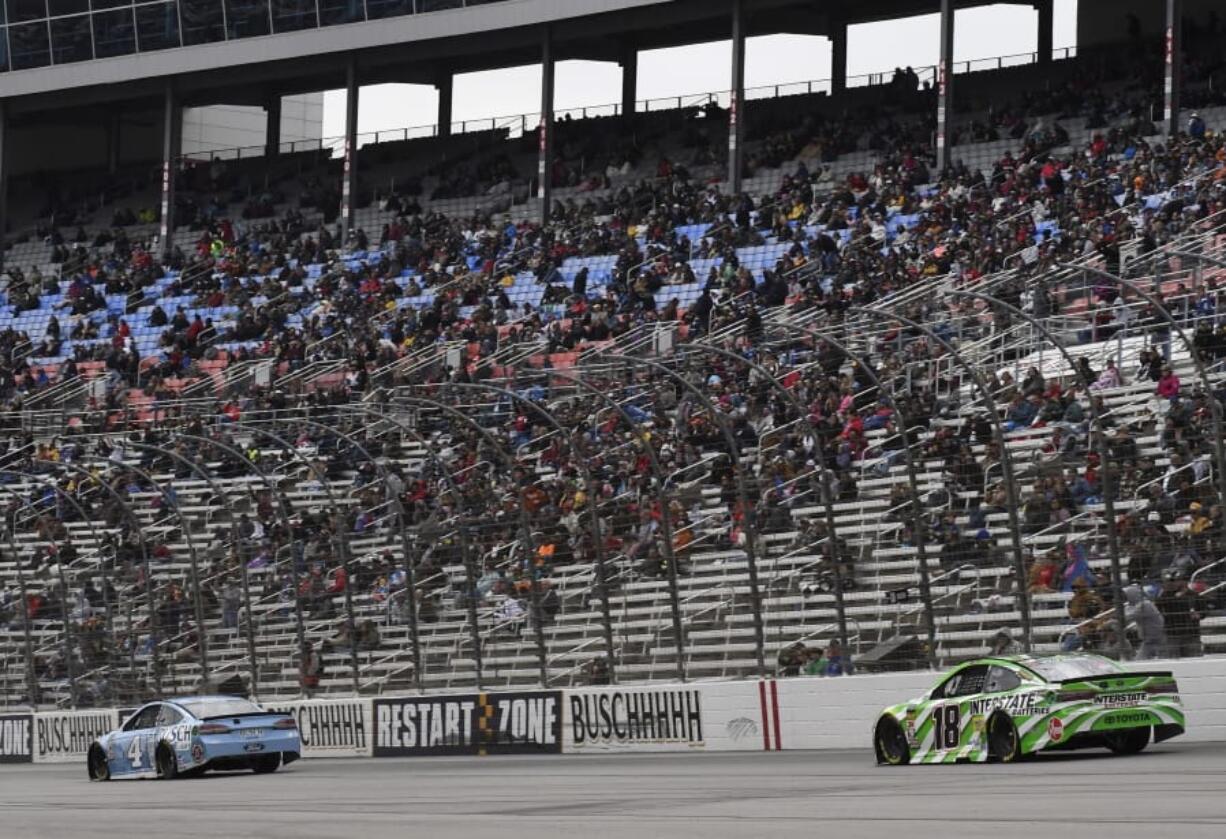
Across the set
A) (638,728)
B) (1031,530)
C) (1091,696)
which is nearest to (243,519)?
(638,728)

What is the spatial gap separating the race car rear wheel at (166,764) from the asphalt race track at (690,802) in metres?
1.26

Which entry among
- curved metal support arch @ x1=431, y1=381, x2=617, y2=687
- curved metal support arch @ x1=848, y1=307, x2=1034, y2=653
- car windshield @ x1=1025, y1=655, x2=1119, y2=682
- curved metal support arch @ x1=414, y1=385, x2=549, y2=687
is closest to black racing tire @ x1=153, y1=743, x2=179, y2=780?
curved metal support arch @ x1=414, y1=385, x2=549, y2=687

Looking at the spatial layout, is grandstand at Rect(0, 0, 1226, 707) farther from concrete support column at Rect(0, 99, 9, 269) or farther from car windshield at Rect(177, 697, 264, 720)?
car windshield at Rect(177, 697, 264, 720)

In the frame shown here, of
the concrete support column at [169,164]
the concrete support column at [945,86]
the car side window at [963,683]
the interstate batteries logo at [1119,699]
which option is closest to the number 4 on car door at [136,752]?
the car side window at [963,683]

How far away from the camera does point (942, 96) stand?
46219 millimetres

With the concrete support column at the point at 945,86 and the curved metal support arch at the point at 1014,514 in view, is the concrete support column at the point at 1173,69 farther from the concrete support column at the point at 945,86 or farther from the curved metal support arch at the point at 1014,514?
the curved metal support arch at the point at 1014,514

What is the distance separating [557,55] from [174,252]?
1138cm

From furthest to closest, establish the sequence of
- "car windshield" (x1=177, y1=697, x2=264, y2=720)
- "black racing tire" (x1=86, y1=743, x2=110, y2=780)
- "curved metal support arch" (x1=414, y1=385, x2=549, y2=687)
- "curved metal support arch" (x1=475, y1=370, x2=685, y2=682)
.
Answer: "curved metal support arch" (x1=414, y1=385, x2=549, y2=687), "black racing tire" (x1=86, y1=743, x2=110, y2=780), "curved metal support arch" (x1=475, y1=370, x2=685, y2=682), "car windshield" (x1=177, y1=697, x2=264, y2=720)

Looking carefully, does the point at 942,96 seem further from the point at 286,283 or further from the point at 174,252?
the point at 174,252

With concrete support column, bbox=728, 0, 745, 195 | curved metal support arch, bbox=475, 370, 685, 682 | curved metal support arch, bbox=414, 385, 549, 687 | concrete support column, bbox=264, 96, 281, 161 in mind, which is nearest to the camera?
curved metal support arch, bbox=475, 370, 685, 682

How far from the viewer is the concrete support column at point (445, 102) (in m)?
62.0

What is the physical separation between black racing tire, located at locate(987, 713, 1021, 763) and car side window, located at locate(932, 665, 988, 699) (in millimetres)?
321

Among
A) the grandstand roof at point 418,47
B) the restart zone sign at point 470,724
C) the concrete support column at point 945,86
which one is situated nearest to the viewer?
the restart zone sign at point 470,724

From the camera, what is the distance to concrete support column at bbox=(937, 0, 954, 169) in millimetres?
46000
